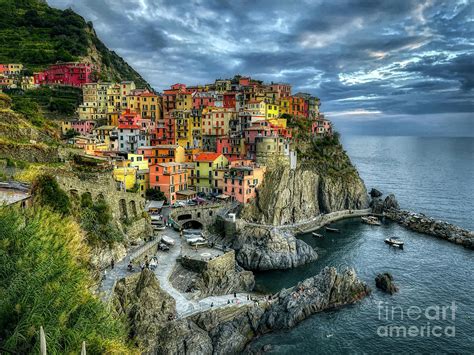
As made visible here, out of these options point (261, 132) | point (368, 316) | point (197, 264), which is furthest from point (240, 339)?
point (261, 132)

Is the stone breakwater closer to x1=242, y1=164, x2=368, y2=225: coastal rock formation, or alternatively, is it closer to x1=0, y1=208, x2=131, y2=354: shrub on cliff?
x1=242, y1=164, x2=368, y2=225: coastal rock formation

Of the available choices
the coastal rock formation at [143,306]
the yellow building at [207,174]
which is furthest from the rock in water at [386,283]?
the yellow building at [207,174]

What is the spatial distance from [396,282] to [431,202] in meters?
50.1

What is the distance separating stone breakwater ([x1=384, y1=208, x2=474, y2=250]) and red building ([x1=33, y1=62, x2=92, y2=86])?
257 ft

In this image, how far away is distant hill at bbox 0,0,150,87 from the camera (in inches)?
3839

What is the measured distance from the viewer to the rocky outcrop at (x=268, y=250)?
153 feet

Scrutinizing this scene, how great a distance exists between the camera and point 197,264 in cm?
3797

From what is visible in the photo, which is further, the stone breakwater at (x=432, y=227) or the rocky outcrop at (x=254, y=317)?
the stone breakwater at (x=432, y=227)

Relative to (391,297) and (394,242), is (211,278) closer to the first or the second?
(391,297)

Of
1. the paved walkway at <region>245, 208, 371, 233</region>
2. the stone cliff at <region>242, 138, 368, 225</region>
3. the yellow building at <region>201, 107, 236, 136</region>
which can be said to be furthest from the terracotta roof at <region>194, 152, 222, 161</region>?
the paved walkway at <region>245, 208, 371, 233</region>

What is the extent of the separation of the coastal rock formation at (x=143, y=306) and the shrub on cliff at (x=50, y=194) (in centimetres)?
758

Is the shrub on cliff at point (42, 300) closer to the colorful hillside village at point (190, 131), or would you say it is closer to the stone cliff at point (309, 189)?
the colorful hillside village at point (190, 131)

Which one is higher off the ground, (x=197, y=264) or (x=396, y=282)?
(x=197, y=264)

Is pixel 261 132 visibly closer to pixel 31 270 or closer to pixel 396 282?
pixel 396 282
